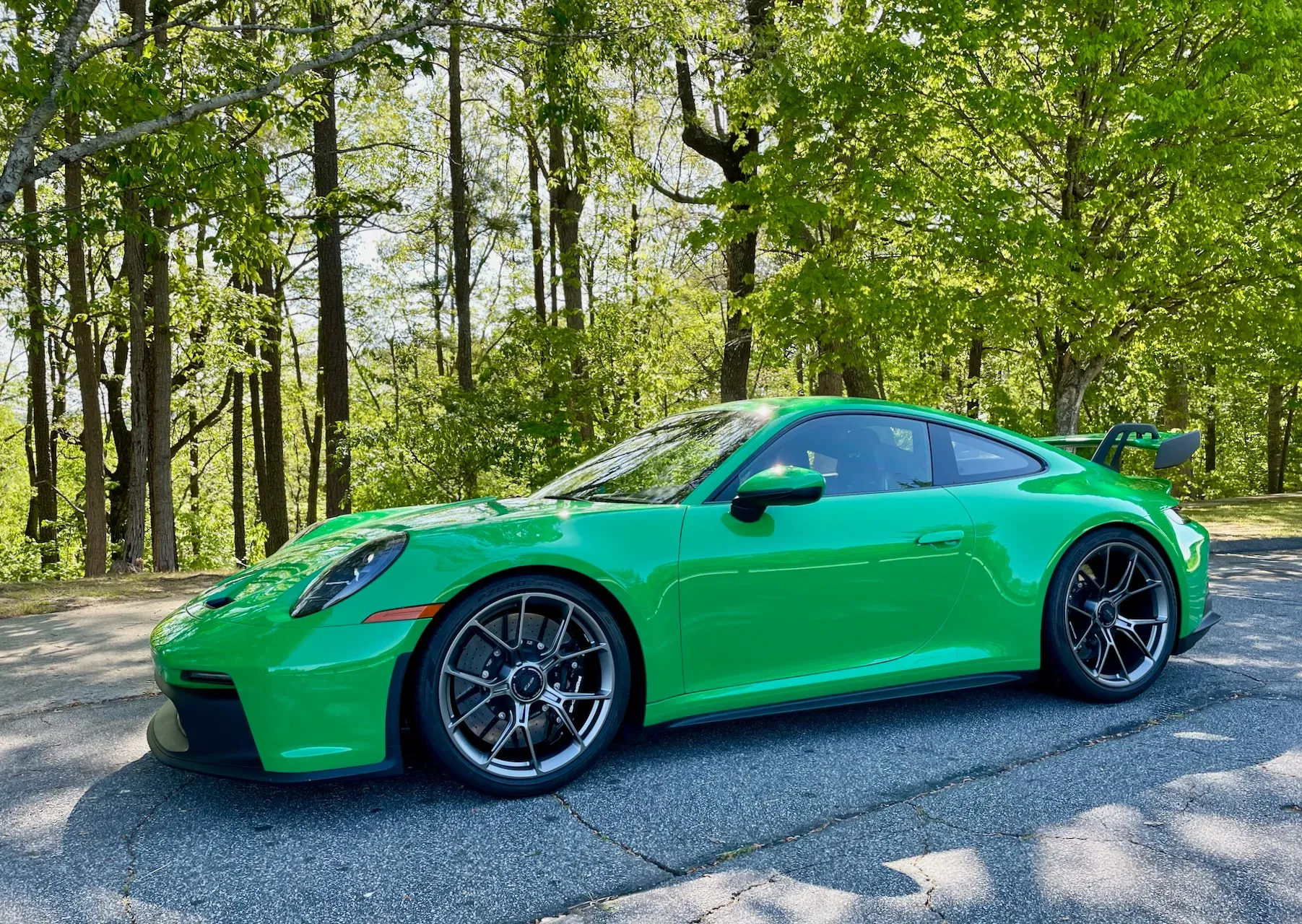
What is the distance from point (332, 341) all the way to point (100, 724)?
10968 mm

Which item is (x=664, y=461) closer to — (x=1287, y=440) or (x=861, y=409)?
(x=861, y=409)

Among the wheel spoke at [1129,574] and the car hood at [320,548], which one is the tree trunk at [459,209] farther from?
the wheel spoke at [1129,574]

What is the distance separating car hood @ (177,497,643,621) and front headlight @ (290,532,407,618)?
0.17 ft

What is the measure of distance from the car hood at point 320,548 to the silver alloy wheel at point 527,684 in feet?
1.25

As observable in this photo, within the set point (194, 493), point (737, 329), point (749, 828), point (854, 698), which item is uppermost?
point (737, 329)

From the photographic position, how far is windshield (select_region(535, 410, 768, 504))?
3635 millimetres

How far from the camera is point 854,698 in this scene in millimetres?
3582

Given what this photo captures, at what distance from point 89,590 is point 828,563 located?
8.53 m

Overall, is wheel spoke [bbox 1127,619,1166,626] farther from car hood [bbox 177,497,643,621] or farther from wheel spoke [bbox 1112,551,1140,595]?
car hood [bbox 177,497,643,621]

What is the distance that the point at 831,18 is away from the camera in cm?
1478

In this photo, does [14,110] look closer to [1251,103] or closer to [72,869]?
[72,869]

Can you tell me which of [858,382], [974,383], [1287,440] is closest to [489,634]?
[858,382]

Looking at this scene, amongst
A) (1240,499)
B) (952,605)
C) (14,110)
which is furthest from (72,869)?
(1240,499)

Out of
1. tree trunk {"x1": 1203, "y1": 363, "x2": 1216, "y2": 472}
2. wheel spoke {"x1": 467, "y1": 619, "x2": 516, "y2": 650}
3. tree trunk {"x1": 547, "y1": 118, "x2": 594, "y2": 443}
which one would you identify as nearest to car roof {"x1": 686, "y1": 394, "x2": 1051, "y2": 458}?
wheel spoke {"x1": 467, "y1": 619, "x2": 516, "y2": 650}
